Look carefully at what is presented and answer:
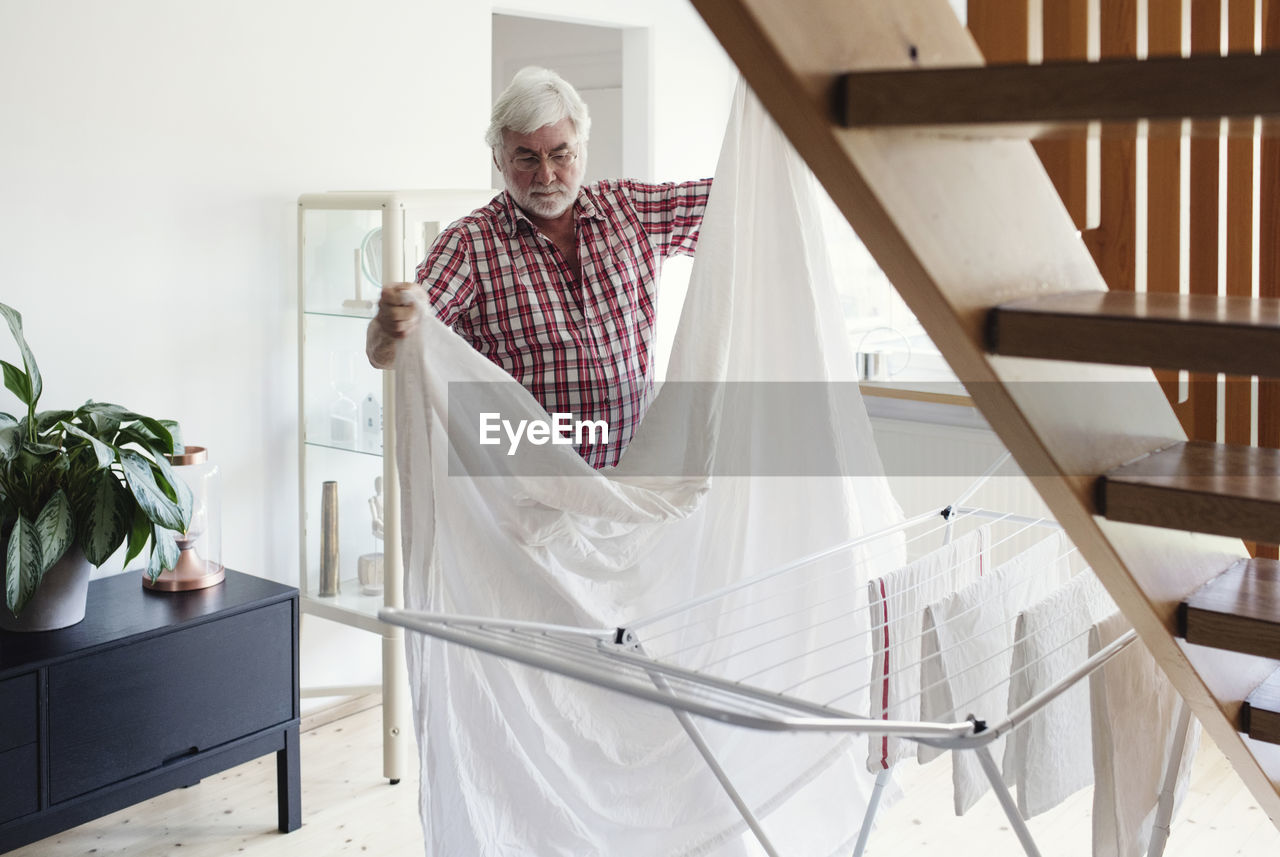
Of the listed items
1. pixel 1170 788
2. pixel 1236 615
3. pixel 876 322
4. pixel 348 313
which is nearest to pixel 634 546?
pixel 1170 788

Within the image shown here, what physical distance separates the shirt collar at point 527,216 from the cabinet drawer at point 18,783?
143 cm

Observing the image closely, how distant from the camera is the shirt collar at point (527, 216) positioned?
8.02 feet

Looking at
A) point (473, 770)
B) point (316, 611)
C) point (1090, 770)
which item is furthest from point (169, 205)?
point (1090, 770)

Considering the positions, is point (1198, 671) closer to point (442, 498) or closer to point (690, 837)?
point (690, 837)

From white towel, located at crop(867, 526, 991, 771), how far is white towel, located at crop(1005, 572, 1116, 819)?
0.20 metres

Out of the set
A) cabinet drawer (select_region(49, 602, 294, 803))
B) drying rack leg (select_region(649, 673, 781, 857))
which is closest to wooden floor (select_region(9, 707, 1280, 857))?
cabinet drawer (select_region(49, 602, 294, 803))

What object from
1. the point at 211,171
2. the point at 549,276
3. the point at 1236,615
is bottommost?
the point at 1236,615

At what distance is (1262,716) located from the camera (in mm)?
1685

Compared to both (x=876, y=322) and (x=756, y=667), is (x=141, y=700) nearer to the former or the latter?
(x=756, y=667)

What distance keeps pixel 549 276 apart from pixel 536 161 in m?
0.22

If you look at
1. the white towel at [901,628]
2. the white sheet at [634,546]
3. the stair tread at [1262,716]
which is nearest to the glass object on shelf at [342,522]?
the white sheet at [634,546]

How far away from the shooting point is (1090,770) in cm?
192

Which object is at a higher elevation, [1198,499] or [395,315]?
[395,315]

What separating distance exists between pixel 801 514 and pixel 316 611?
1.70 m
